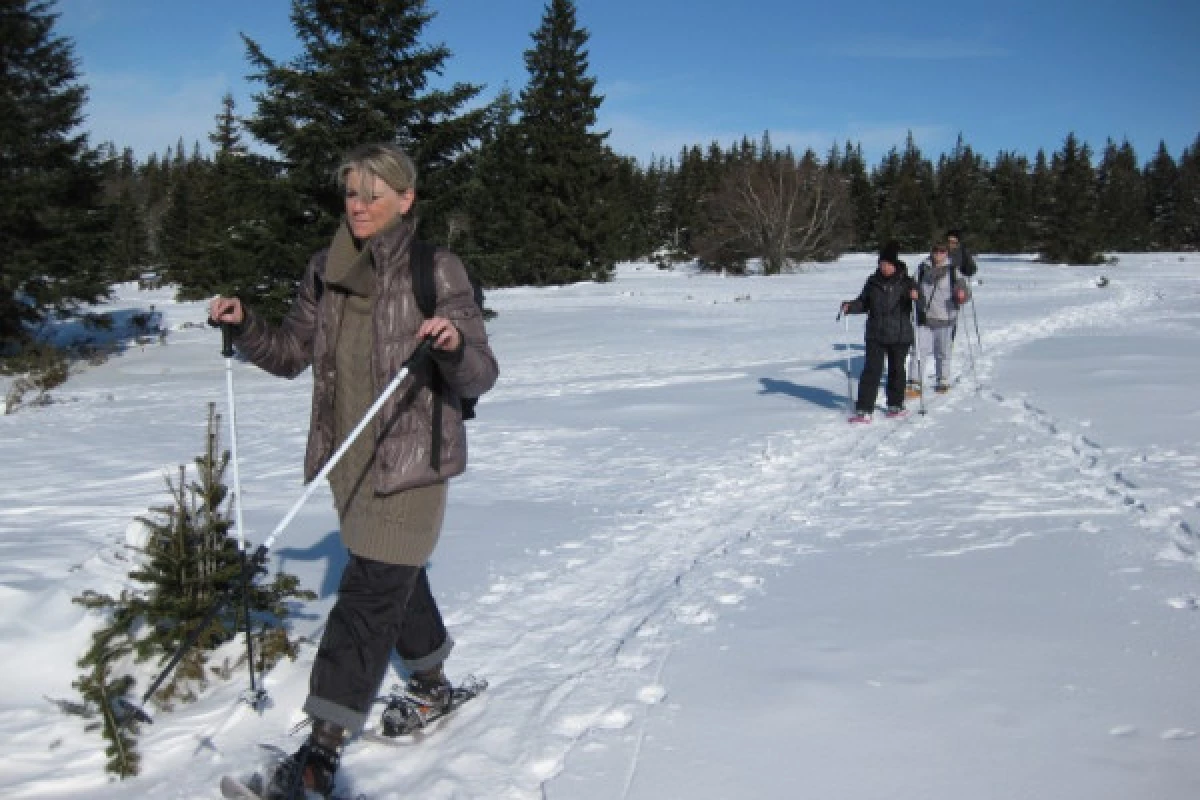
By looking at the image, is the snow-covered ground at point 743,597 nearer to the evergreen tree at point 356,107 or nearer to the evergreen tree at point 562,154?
the evergreen tree at point 356,107

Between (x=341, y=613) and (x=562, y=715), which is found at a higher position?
(x=341, y=613)

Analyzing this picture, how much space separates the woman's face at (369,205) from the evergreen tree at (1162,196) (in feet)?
266

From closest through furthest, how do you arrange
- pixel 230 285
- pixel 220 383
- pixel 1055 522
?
pixel 1055 522
pixel 220 383
pixel 230 285

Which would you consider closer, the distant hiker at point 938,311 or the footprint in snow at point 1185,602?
the footprint in snow at point 1185,602

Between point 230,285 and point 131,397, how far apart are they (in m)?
3.85

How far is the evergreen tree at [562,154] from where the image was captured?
37.0 m

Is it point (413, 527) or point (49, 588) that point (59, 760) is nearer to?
point (49, 588)

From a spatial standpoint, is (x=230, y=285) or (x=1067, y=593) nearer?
(x=1067, y=593)

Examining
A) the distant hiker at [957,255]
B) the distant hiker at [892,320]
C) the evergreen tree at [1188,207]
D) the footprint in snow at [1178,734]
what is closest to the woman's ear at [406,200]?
the footprint in snow at [1178,734]

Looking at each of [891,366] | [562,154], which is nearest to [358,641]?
[891,366]

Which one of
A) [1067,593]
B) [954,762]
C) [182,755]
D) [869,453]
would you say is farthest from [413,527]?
[869,453]

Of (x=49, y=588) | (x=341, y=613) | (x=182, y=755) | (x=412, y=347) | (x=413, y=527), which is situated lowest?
(x=182, y=755)

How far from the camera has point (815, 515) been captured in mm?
5734

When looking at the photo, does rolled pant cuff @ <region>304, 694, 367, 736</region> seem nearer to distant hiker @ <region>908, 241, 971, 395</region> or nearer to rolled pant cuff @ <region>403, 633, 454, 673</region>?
rolled pant cuff @ <region>403, 633, 454, 673</region>
